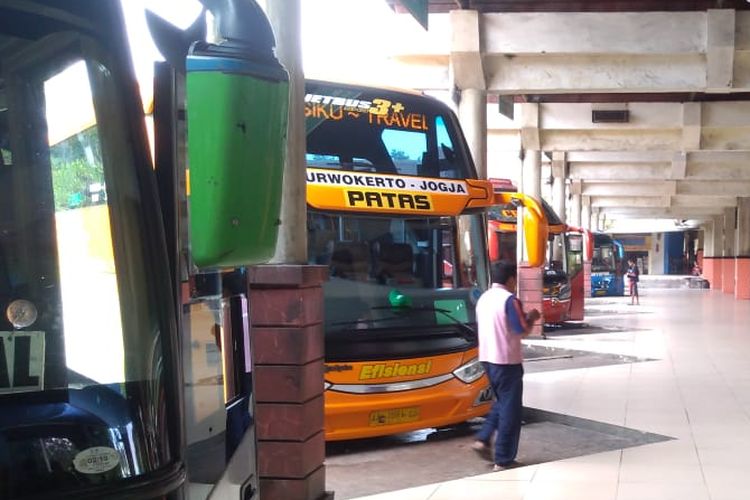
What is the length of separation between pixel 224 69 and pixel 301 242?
336cm

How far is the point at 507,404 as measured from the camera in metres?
6.95

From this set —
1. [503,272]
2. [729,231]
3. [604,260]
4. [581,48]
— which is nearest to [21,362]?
[503,272]

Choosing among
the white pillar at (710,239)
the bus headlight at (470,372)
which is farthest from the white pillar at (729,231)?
the bus headlight at (470,372)

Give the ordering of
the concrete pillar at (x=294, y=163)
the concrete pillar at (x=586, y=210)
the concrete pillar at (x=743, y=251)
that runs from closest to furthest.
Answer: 1. the concrete pillar at (x=294, y=163)
2. the concrete pillar at (x=743, y=251)
3. the concrete pillar at (x=586, y=210)

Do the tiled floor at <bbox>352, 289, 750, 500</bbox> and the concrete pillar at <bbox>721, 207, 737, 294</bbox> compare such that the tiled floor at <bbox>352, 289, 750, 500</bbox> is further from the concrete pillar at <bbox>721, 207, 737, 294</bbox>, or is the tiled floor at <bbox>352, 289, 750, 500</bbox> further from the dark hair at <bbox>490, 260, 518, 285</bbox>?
the concrete pillar at <bbox>721, 207, 737, 294</bbox>

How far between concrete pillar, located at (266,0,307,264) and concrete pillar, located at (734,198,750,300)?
35.4m

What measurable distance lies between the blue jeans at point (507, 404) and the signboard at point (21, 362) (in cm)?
533

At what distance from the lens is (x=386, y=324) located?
25.9 ft

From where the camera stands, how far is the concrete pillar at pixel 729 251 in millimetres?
43312

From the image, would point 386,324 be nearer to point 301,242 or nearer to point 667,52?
point 301,242

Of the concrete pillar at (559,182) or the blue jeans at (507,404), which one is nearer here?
the blue jeans at (507,404)

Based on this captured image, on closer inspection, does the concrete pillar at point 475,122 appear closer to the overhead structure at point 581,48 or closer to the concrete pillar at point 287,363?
the overhead structure at point 581,48

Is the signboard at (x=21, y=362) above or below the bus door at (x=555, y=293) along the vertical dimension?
above

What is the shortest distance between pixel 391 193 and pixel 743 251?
3459 cm
